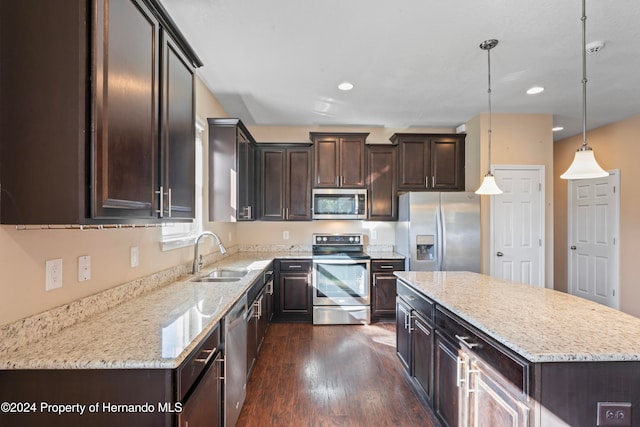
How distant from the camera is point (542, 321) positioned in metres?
1.47

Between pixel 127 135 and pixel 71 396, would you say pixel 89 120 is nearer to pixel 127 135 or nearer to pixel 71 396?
pixel 127 135

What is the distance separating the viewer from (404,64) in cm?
273

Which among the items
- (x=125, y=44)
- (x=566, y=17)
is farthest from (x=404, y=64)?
(x=125, y=44)

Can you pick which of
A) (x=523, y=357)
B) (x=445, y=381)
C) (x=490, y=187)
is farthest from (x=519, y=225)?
(x=523, y=357)

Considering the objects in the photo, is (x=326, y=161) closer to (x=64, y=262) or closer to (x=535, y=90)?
(x=535, y=90)

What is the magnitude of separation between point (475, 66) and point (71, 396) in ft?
11.4

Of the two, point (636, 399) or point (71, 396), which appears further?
point (636, 399)

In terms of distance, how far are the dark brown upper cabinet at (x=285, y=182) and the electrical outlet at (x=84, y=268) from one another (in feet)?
9.24

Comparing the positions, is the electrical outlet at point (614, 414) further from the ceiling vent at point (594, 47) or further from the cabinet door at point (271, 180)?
the cabinet door at point (271, 180)

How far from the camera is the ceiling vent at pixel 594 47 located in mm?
2387

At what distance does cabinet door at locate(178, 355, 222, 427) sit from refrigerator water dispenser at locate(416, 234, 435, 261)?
2.92 metres

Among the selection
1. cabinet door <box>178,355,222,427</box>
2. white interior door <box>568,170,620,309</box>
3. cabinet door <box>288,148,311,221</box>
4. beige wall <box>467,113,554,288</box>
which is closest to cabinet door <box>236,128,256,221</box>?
cabinet door <box>288,148,311,221</box>

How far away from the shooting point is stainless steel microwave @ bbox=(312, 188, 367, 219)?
4.26 metres

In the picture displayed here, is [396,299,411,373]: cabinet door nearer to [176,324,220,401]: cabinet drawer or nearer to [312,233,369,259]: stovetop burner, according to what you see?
[176,324,220,401]: cabinet drawer
